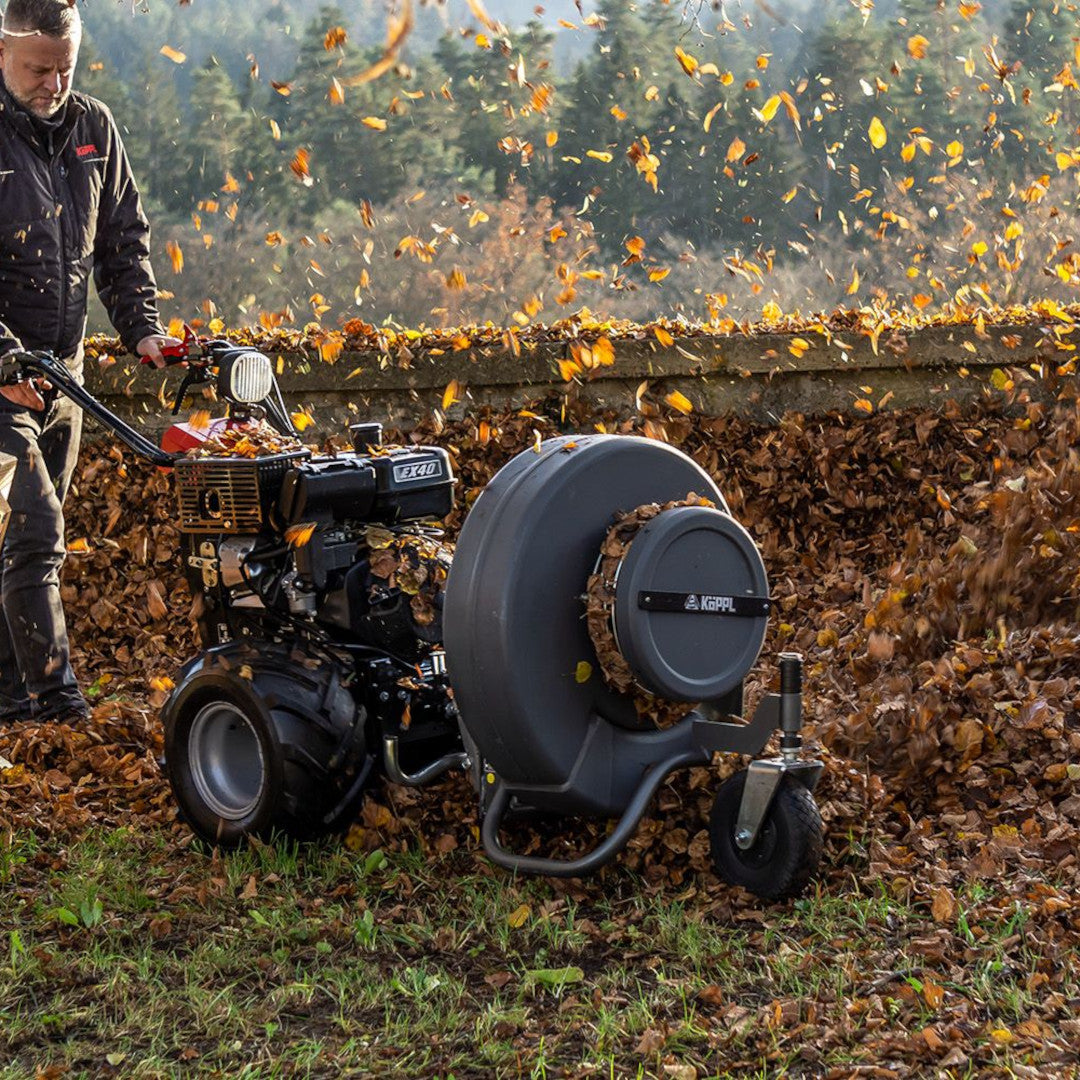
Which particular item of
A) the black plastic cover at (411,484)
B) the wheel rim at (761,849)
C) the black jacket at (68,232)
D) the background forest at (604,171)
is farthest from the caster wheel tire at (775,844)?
the background forest at (604,171)

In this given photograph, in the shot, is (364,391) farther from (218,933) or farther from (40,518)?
(218,933)

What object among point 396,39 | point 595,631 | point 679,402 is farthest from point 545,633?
point 679,402

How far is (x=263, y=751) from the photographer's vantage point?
410cm

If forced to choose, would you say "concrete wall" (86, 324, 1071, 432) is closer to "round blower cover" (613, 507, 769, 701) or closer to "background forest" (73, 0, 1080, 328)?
"round blower cover" (613, 507, 769, 701)

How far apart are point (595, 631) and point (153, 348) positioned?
92.3 inches

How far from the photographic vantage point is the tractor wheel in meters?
4.09

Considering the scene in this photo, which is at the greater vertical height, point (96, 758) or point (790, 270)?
point (96, 758)

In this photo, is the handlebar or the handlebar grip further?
the handlebar grip

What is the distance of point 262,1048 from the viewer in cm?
316

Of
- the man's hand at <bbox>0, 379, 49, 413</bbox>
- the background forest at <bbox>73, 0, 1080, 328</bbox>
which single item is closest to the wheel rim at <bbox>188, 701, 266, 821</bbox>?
the man's hand at <bbox>0, 379, 49, 413</bbox>

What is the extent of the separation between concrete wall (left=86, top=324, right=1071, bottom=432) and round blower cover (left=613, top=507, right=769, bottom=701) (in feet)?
10.1

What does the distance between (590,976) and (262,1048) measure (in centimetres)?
74

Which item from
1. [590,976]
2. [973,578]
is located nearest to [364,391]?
[973,578]

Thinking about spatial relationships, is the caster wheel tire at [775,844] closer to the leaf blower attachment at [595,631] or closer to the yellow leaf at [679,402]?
the leaf blower attachment at [595,631]
